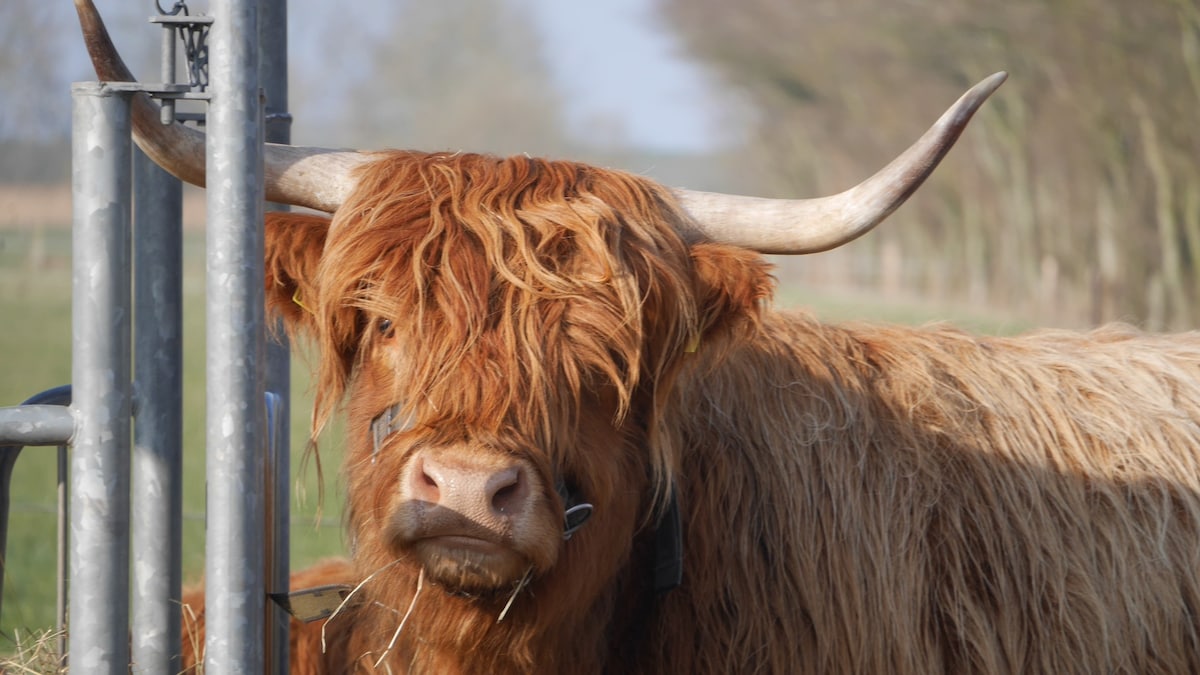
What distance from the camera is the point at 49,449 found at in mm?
9742

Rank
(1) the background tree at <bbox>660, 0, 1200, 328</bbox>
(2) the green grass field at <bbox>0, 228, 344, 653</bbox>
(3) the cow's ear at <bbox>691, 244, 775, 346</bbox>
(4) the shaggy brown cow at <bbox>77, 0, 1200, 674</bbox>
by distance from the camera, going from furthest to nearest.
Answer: (1) the background tree at <bbox>660, 0, 1200, 328</bbox> < (2) the green grass field at <bbox>0, 228, 344, 653</bbox> < (3) the cow's ear at <bbox>691, 244, 775, 346</bbox> < (4) the shaggy brown cow at <bbox>77, 0, 1200, 674</bbox>

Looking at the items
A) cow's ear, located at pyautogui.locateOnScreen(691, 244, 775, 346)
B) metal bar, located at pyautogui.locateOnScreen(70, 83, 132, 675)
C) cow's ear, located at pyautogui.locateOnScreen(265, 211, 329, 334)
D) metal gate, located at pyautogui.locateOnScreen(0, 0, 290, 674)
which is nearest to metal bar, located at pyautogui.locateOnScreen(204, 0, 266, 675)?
metal gate, located at pyautogui.locateOnScreen(0, 0, 290, 674)

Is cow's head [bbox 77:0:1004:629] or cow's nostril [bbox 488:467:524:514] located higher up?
cow's head [bbox 77:0:1004:629]

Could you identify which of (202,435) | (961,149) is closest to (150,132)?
(202,435)

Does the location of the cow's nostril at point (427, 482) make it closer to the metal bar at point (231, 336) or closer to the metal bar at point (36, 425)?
the metal bar at point (231, 336)

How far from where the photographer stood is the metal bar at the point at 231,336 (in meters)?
1.73

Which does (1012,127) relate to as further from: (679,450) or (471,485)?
(471,485)

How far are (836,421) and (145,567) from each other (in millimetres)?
1590

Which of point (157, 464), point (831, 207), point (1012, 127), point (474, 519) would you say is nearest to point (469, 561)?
point (474, 519)

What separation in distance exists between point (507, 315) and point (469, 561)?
1.53ft

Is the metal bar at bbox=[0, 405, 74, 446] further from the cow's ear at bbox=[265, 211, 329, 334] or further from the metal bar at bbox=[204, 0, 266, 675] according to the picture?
the cow's ear at bbox=[265, 211, 329, 334]

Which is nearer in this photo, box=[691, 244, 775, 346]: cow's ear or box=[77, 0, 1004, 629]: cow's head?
box=[77, 0, 1004, 629]: cow's head

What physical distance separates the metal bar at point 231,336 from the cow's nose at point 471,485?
0.35 m

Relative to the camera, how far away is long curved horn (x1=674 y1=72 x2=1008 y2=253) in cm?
223
